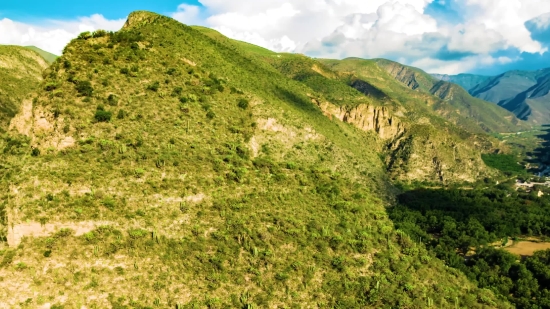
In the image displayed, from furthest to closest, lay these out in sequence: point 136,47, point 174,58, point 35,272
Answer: point 174,58 → point 136,47 → point 35,272

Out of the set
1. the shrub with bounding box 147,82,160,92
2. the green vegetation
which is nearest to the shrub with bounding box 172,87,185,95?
the shrub with bounding box 147,82,160,92

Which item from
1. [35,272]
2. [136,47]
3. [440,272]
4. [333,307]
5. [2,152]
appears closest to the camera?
[35,272]

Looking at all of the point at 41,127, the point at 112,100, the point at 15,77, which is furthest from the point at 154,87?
the point at 15,77

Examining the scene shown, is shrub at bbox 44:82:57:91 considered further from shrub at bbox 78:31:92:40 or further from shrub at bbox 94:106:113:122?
shrub at bbox 78:31:92:40

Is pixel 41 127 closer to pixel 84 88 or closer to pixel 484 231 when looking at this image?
pixel 84 88

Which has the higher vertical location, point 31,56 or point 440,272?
point 31,56

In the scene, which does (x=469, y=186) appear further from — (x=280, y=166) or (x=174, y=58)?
(x=174, y=58)

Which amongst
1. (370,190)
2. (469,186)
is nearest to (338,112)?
(370,190)
